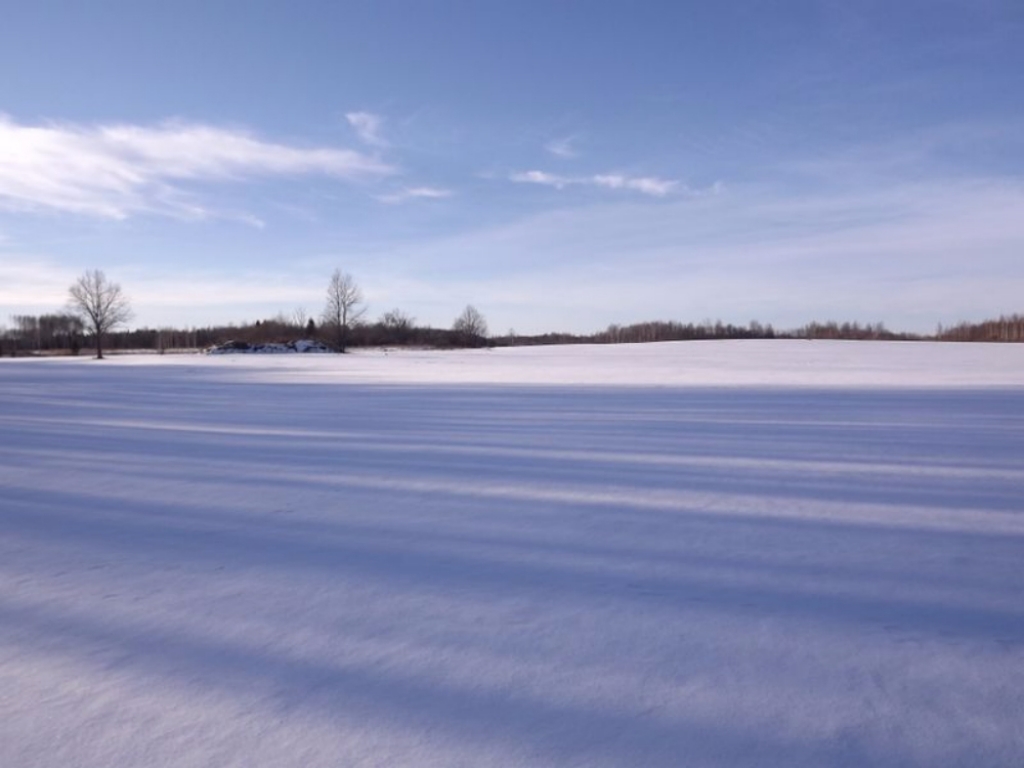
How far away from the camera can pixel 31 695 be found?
2.32m

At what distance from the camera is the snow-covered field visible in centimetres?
208

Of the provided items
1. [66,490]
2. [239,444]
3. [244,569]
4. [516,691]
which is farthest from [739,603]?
[239,444]

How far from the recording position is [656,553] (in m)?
3.78

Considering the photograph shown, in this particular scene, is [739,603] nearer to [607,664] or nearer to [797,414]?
[607,664]

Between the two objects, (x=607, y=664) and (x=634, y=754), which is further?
(x=607, y=664)

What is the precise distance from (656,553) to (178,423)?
868 cm

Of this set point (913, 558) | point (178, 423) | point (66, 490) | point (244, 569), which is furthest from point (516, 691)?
point (178, 423)

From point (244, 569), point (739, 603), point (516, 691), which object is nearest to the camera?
point (516, 691)

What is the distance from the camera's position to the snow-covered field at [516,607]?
2.08 meters

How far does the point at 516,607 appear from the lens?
301 centimetres

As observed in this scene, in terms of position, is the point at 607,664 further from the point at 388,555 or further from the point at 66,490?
the point at 66,490

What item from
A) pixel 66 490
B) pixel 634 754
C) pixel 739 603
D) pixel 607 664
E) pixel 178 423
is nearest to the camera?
pixel 634 754

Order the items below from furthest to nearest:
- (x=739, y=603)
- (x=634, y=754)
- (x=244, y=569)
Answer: (x=244, y=569)
(x=739, y=603)
(x=634, y=754)

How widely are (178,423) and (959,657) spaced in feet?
33.4
